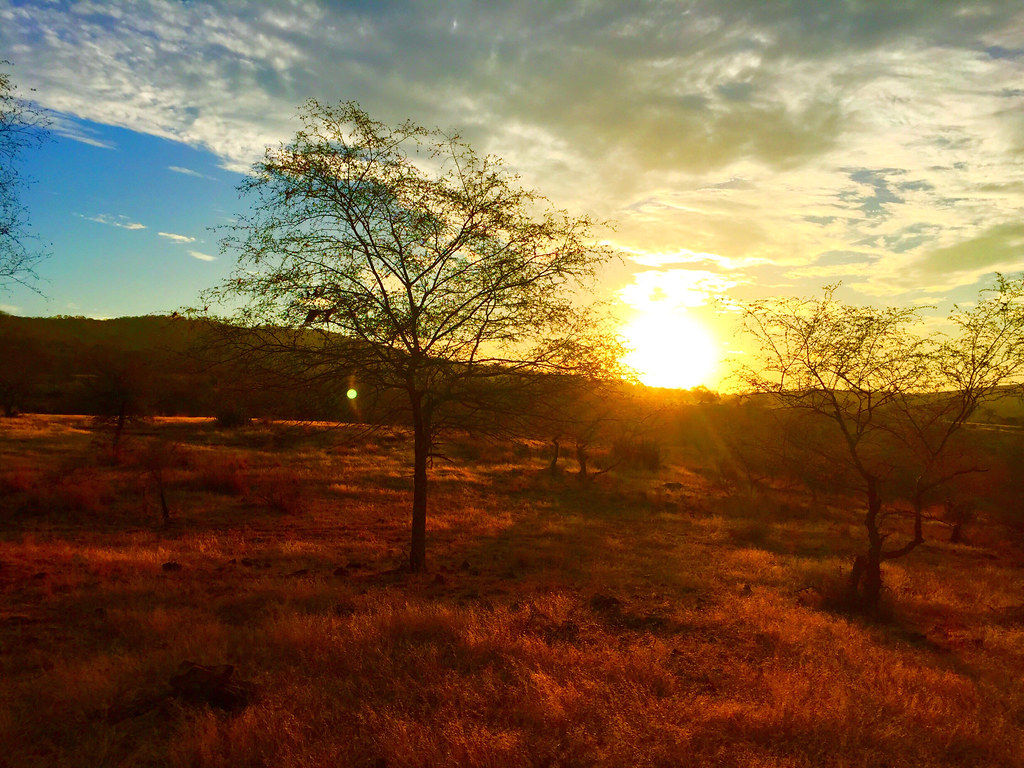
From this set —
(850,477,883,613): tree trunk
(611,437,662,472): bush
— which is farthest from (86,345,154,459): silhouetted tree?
(850,477,883,613): tree trunk

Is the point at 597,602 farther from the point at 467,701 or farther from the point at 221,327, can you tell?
the point at 221,327

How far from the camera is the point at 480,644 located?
23.4 feet

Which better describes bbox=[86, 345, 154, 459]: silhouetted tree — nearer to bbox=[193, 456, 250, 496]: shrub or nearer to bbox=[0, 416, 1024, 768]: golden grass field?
bbox=[193, 456, 250, 496]: shrub

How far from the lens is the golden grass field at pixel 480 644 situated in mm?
4871

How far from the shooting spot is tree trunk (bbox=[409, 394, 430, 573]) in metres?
12.7

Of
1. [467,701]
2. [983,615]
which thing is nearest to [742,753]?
[467,701]

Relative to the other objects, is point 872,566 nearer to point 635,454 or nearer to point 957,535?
point 957,535

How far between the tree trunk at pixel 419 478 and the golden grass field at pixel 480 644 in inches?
18.8

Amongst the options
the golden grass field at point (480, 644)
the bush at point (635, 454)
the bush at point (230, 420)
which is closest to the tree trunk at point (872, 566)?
the golden grass field at point (480, 644)

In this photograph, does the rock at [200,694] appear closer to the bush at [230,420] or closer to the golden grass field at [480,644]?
the golden grass field at [480,644]

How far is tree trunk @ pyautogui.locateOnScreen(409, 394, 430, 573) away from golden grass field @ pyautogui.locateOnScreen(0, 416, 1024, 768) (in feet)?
1.57

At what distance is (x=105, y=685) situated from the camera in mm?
5891

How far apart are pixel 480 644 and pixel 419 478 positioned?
635 cm

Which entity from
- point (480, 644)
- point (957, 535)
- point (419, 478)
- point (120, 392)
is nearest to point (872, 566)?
point (480, 644)
